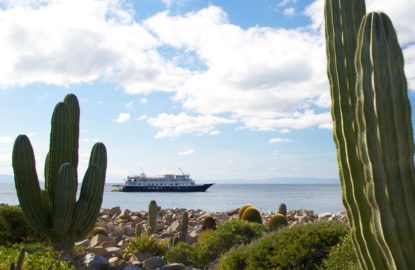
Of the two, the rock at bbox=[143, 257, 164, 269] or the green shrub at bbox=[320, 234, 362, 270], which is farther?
the rock at bbox=[143, 257, 164, 269]

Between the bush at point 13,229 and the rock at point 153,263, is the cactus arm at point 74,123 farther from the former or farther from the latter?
the bush at point 13,229

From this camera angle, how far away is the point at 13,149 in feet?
30.3

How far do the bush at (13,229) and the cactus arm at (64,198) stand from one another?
8.14ft

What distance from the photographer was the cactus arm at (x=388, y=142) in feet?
9.22

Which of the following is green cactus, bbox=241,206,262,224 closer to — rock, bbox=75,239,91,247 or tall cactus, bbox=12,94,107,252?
rock, bbox=75,239,91,247

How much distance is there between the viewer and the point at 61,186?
9.05 meters

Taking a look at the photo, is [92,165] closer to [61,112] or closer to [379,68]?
[61,112]

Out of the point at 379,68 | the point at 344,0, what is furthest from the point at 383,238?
the point at 344,0

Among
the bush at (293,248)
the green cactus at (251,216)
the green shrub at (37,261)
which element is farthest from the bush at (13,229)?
the bush at (293,248)

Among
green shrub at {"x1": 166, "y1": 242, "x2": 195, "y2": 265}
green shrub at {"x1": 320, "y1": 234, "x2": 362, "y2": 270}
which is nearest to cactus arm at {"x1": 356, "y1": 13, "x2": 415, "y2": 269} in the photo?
green shrub at {"x1": 320, "y1": 234, "x2": 362, "y2": 270}

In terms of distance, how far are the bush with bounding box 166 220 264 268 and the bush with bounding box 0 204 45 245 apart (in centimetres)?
318

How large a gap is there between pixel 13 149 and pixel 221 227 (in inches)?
166

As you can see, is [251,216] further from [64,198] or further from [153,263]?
[64,198]

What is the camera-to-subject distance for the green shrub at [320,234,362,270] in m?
6.36
